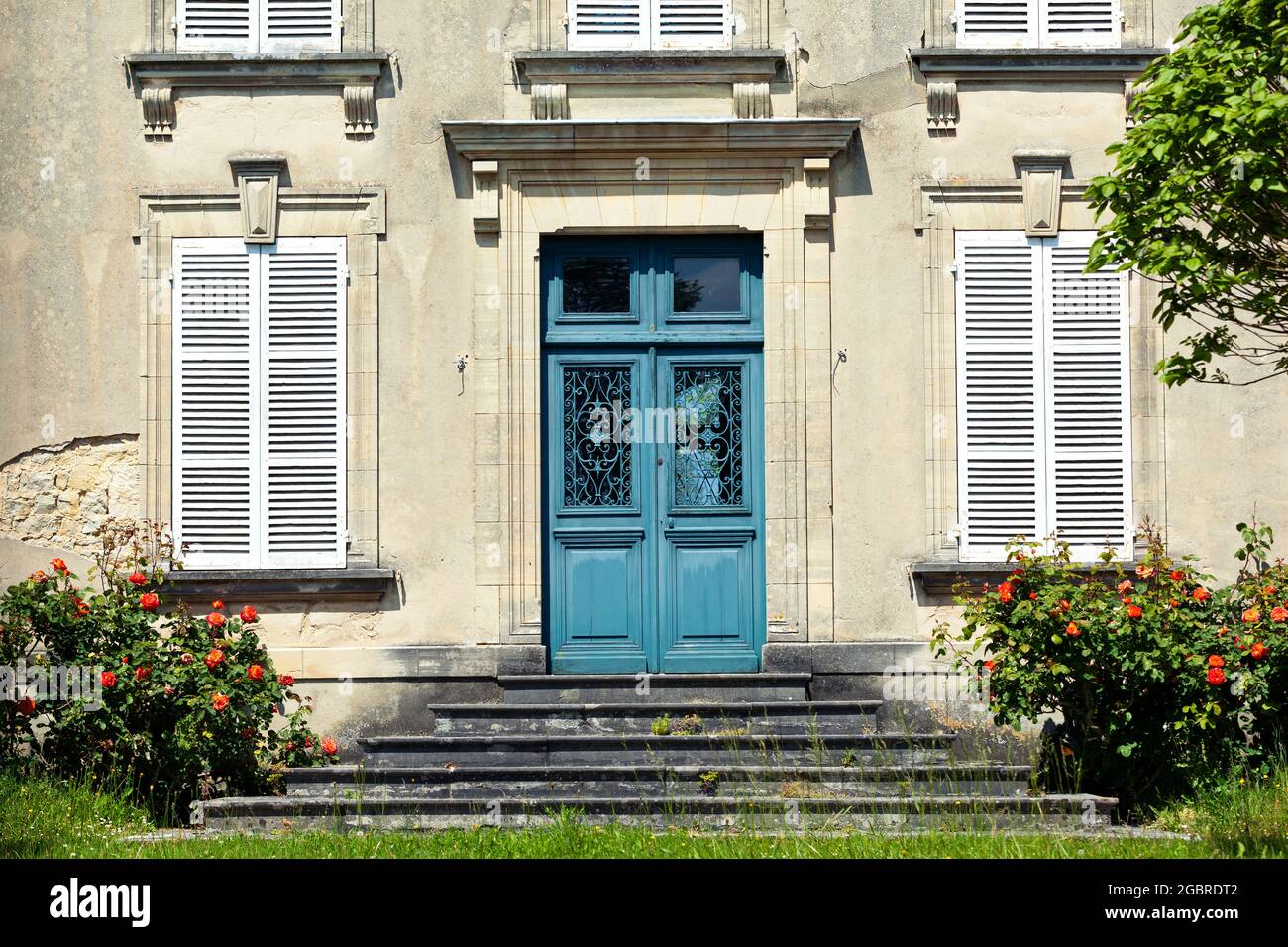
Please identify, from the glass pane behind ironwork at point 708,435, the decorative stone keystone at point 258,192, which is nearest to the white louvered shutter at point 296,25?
the decorative stone keystone at point 258,192

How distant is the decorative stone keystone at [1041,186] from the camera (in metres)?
9.02

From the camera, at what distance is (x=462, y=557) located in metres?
8.86

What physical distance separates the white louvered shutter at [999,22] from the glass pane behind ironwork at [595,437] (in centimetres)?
296

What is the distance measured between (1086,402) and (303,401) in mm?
4705

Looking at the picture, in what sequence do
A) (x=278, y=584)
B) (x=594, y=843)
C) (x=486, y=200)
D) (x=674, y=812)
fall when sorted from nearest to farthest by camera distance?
(x=594, y=843) < (x=674, y=812) < (x=278, y=584) < (x=486, y=200)

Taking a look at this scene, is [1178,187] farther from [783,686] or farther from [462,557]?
[462,557]

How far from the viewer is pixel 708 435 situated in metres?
9.07

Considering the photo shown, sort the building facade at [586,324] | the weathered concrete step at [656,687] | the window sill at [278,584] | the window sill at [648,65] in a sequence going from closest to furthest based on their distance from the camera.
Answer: the weathered concrete step at [656,687], the window sill at [278,584], the building facade at [586,324], the window sill at [648,65]

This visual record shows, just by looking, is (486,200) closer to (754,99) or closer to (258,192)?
(258,192)

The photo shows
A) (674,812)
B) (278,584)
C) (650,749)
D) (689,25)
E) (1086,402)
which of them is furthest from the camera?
(689,25)

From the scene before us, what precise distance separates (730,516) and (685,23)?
3.01m

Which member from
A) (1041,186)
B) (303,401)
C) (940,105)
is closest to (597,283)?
(303,401)

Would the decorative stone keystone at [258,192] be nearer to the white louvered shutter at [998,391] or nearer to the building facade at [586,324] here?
the building facade at [586,324]
